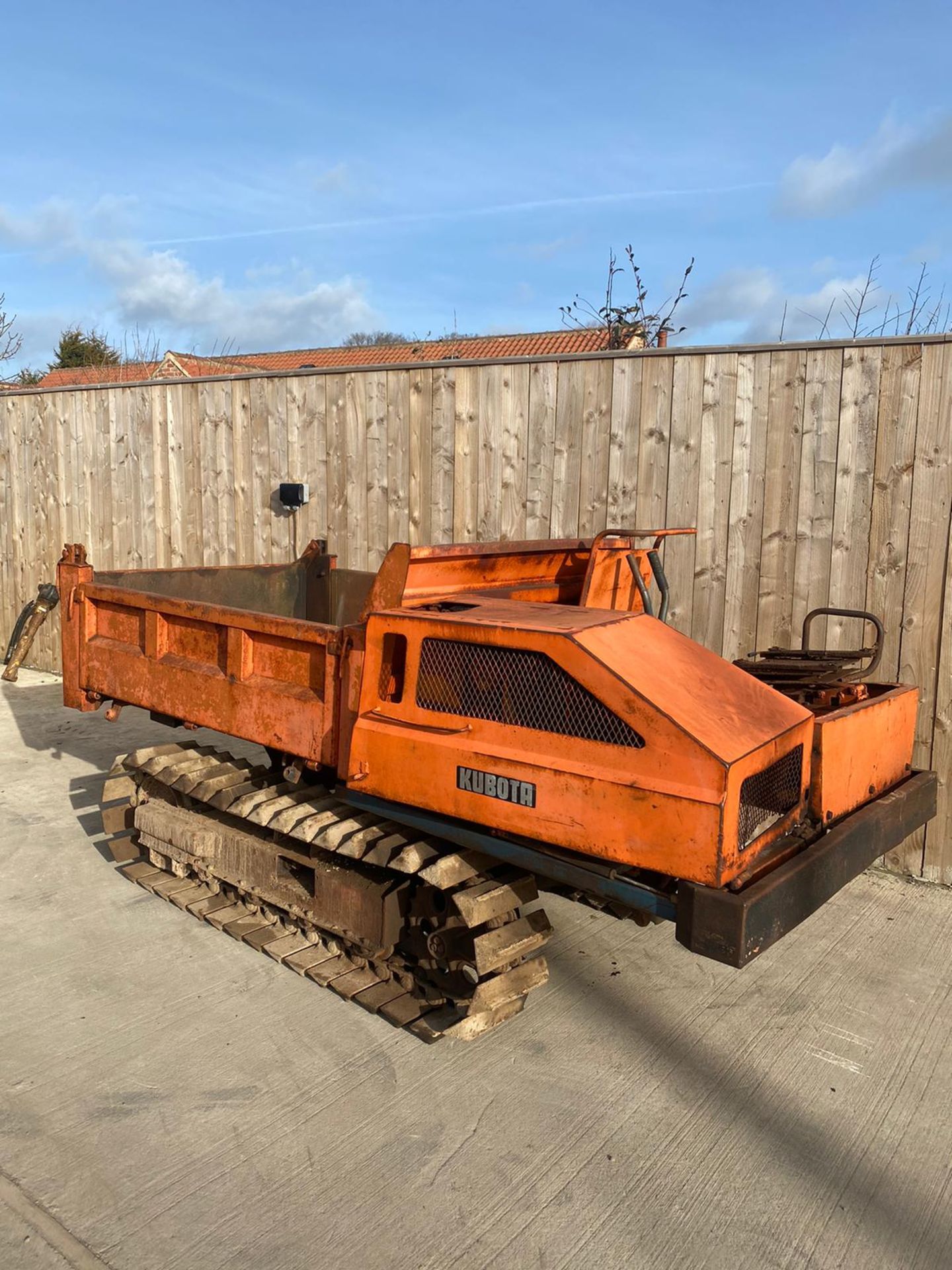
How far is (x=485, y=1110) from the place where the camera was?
328 cm

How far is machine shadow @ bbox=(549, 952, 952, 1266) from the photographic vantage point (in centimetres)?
280

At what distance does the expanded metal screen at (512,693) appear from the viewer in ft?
10.1

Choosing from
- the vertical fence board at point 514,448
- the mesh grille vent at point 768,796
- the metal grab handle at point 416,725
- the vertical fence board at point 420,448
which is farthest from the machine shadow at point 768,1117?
the vertical fence board at point 420,448

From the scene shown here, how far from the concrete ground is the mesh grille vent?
3.26 ft

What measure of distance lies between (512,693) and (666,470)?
310cm

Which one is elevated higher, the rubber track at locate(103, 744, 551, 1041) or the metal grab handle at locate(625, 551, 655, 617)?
the metal grab handle at locate(625, 551, 655, 617)

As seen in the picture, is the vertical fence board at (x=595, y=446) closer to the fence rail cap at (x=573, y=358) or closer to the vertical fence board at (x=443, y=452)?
the fence rail cap at (x=573, y=358)

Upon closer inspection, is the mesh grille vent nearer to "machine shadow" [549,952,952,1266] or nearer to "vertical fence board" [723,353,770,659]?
"machine shadow" [549,952,952,1266]

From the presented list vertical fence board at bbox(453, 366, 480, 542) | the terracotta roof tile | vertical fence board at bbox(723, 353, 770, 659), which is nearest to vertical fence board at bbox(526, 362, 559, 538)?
vertical fence board at bbox(453, 366, 480, 542)

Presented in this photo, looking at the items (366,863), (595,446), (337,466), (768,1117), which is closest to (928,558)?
(595,446)

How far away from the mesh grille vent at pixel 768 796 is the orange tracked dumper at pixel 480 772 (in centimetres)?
1

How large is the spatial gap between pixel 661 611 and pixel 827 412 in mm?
1972

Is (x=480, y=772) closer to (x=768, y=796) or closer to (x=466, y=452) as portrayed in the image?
(x=768, y=796)

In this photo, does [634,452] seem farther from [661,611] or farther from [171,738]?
[171,738]
